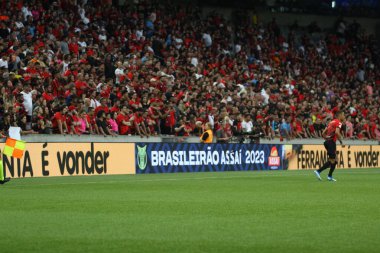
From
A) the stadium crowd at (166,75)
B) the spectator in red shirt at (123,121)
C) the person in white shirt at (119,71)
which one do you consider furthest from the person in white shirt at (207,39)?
the spectator in red shirt at (123,121)

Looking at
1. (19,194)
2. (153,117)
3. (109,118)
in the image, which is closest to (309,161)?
(153,117)

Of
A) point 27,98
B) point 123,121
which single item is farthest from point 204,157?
point 27,98

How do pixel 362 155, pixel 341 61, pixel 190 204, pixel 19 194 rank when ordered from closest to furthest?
pixel 190 204
pixel 19 194
pixel 362 155
pixel 341 61

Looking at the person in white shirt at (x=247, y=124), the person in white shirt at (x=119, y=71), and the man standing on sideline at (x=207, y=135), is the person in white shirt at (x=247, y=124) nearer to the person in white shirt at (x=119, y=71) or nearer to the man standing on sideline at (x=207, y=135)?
the man standing on sideline at (x=207, y=135)

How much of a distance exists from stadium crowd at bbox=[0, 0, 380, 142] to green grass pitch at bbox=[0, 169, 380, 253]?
9.17 m

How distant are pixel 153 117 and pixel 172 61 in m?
5.64

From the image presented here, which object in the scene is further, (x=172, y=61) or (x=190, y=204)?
(x=172, y=61)

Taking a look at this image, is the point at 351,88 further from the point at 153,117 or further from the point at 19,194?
the point at 19,194

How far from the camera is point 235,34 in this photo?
45844 millimetres

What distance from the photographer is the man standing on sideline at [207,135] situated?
32906mm

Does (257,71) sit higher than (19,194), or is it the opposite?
(257,71)

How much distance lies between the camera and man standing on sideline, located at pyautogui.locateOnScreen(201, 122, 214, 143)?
3291 cm

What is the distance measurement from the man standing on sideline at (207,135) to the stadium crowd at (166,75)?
54 centimetres

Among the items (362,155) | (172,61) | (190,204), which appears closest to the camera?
(190,204)
